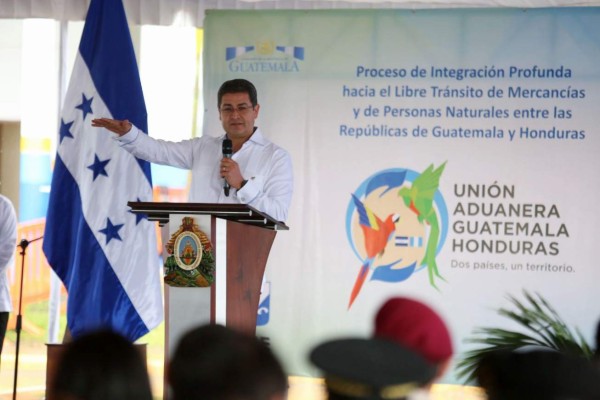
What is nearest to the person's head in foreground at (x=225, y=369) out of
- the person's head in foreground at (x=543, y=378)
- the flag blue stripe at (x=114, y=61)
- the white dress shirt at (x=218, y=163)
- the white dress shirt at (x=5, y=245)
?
the person's head in foreground at (x=543, y=378)

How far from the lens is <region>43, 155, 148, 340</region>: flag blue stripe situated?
637 centimetres

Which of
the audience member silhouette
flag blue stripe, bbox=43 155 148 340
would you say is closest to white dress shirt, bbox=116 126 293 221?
flag blue stripe, bbox=43 155 148 340

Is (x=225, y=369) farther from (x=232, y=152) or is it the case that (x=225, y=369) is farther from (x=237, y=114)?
(x=237, y=114)

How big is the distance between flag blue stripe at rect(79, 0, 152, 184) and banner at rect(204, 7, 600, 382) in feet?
2.02

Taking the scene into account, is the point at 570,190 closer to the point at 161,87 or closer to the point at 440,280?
the point at 440,280

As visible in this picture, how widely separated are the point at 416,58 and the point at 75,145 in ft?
8.11

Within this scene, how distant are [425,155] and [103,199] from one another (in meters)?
2.28

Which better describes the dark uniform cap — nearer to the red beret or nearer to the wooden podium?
the red beret

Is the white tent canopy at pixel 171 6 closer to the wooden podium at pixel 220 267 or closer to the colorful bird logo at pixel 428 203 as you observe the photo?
the colorful bird logo at pixel 428 203

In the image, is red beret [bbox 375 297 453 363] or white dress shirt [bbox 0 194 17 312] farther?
white dress shirt [bbox 0 194 17 312]

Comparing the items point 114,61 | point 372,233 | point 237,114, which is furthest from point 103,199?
point 372,233

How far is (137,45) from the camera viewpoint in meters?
7.26

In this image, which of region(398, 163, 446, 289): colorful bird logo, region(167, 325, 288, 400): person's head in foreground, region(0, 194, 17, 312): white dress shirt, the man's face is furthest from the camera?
region(398, 163, 446, 289): colorful bird logo

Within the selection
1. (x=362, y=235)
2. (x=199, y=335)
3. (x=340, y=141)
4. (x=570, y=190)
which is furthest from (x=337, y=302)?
(x=199, y=335)
